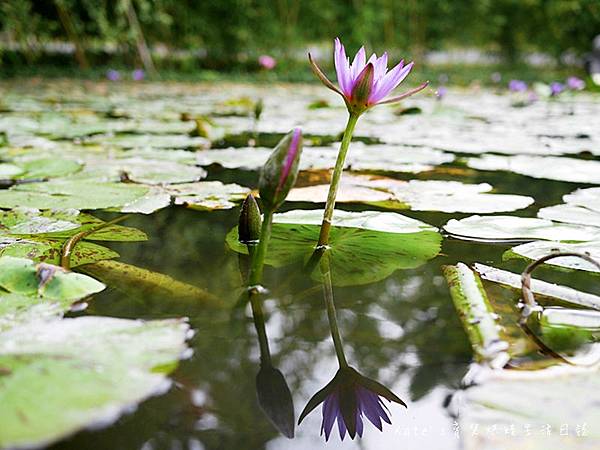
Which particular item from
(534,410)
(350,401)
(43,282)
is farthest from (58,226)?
(534,410)

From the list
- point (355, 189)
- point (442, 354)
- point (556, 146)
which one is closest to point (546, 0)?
point (556, 146)

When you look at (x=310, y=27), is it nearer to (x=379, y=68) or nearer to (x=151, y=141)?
(x=151, y=141)

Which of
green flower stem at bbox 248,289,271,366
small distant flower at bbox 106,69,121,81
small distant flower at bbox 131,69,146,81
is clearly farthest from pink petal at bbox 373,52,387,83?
small distant flower at bbox 131,69,146,81

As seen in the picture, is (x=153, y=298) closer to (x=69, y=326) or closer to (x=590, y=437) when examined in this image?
(x=69, y=326)

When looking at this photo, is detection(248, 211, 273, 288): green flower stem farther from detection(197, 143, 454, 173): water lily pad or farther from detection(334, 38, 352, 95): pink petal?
detection(197, 143, 454, 173): water lily pad

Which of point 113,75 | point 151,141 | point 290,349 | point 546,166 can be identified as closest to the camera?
point 290,349
